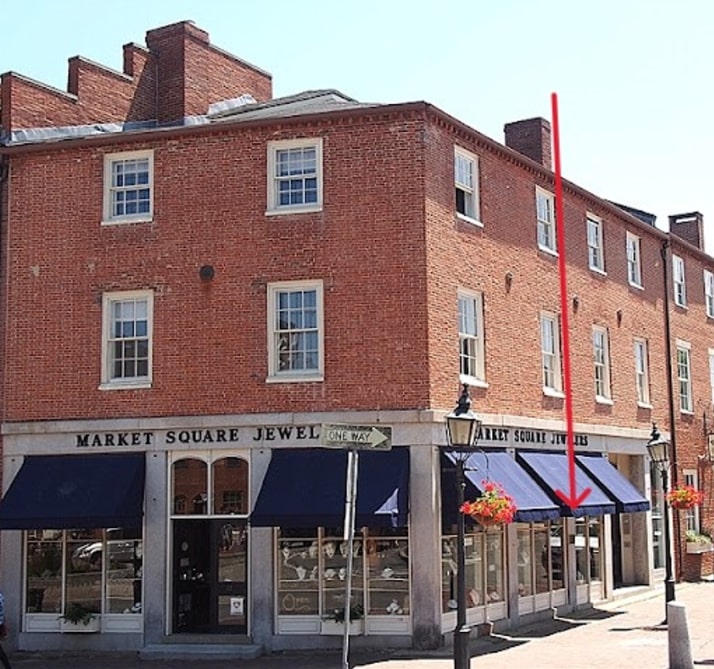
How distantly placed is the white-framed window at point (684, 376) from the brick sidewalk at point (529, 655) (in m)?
10.6

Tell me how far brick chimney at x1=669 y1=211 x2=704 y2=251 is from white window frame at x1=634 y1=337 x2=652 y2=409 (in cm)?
868

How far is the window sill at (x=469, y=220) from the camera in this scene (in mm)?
22250

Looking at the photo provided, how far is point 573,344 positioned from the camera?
26.6m

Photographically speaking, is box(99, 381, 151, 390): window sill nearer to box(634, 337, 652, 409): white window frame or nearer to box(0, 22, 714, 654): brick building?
box(0, 22, 714, 654): brick building

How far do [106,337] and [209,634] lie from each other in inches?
228

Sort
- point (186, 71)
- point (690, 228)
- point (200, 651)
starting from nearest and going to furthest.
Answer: point (200, 651), point (186, 71), point (690, 228)

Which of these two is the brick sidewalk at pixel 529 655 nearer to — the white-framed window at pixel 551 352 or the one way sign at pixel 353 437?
the white-framed window at pixel 551 352

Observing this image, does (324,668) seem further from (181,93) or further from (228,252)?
(181,93)

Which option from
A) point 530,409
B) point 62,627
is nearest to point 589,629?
point 530,409

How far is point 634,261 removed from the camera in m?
30.9

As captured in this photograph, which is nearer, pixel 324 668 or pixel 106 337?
pixel 324 668

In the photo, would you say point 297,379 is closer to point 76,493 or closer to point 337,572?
point 337,572

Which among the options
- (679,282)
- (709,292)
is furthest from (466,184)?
(709,292)

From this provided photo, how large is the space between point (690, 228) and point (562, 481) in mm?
17608
